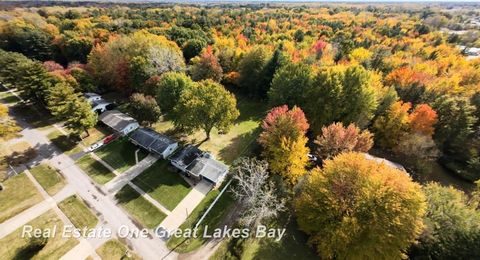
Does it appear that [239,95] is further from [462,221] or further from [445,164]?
[462,221]

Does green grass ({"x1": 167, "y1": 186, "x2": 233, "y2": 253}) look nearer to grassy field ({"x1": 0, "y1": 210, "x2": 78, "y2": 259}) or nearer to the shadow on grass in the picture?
the shadow on grass

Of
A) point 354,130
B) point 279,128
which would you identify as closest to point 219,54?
point 279,128

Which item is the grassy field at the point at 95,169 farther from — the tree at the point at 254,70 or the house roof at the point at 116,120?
the tree at the point at 254,70

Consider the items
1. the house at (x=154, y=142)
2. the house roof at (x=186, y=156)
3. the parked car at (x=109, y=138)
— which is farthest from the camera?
the parked car at (x=109, y=138)

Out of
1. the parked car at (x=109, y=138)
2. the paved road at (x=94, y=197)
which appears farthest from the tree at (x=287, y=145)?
the parked car at (x=109, y=138)

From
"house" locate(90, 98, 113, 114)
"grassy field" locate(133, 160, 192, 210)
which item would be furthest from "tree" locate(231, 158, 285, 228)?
"house" locate(90, 98, 113, 114)

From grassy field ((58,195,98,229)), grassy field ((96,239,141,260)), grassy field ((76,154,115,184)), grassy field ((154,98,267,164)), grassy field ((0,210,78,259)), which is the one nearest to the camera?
grassy field ((0,210,78,259))
